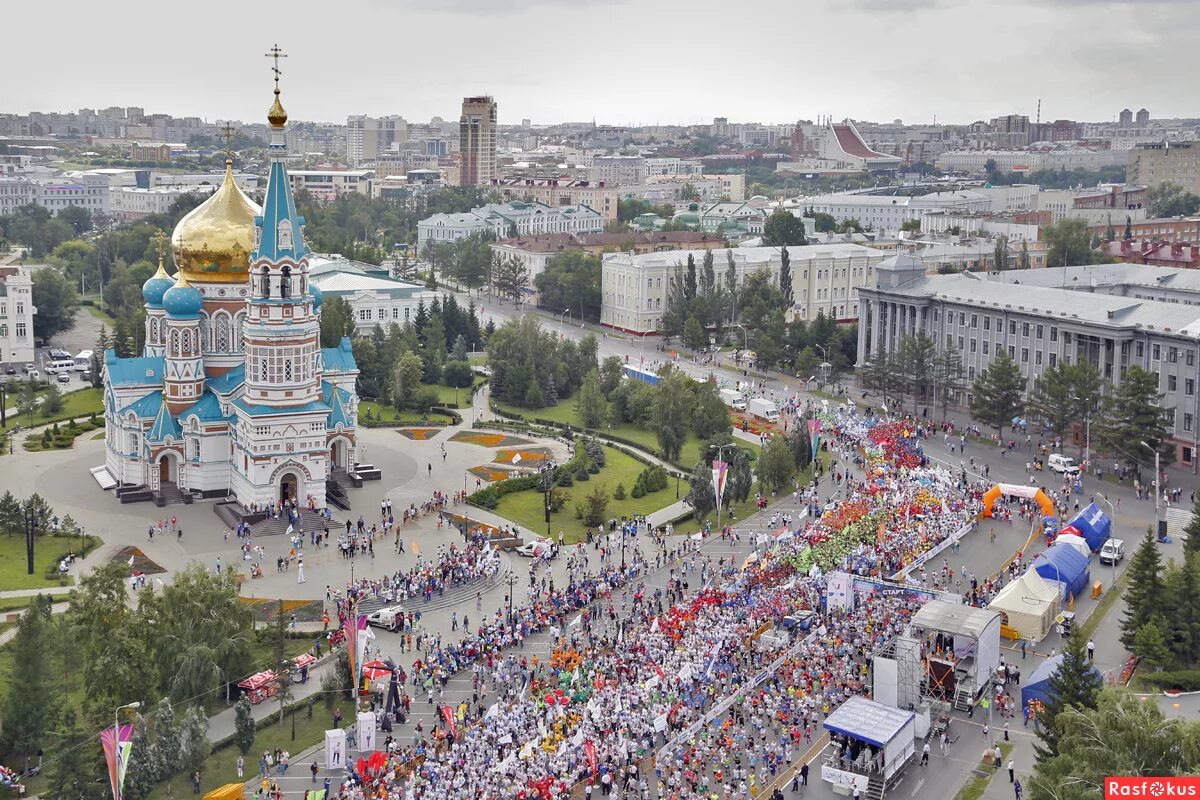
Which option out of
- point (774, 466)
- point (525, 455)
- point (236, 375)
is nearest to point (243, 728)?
point (236, 375)

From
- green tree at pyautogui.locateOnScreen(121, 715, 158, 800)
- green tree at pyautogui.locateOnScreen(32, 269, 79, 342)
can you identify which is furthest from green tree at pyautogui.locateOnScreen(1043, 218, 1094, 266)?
green tree at pyautogui.locateOnScreen(121, 715, 158, 800)

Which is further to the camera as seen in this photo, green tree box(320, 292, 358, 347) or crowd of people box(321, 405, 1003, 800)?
green tree box(320, 292, 358, 347)

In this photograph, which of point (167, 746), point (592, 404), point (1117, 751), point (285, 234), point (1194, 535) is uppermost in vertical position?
point (285, 234)

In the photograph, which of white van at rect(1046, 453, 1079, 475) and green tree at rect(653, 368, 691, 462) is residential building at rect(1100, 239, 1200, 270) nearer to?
white van at rect(1046, 453, 1079, 475)

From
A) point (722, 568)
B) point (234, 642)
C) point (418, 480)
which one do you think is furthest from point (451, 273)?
point (234, 642)

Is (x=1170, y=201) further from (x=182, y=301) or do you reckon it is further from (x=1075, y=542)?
(x=182, y=301)

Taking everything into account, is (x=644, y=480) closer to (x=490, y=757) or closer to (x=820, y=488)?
(x=820, y=488)
